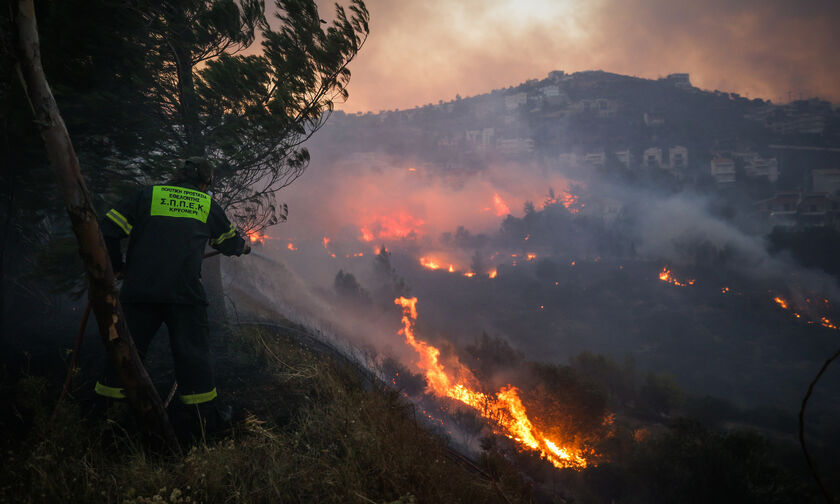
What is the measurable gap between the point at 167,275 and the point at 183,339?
24.8 inches

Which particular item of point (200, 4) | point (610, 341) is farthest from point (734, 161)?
point (200, 4)

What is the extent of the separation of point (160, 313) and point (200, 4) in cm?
628

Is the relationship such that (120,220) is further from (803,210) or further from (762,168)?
(762,168)

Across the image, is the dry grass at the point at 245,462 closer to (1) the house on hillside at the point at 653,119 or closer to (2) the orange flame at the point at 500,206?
(2) the orange flame at the point at 500,206

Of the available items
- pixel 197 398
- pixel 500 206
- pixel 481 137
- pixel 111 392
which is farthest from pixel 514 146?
pixel 111 392

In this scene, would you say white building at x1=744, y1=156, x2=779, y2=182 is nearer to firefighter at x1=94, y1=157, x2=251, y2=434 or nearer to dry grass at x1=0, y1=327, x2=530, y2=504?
dry grass at x1=0, y1=327, x2=530, y2=504

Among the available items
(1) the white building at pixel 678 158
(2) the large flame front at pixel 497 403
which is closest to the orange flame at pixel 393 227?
(2) the large flame front at pixel 497 403

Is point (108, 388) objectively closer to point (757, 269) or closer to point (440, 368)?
point (440, 368)

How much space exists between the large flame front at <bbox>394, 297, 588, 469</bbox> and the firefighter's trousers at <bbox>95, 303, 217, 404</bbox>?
100 ft

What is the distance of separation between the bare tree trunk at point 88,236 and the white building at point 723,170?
141m

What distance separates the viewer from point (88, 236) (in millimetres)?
2725

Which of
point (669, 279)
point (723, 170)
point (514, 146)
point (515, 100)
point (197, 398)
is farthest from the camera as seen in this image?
point (515, 100)

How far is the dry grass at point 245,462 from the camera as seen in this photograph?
7.79ft

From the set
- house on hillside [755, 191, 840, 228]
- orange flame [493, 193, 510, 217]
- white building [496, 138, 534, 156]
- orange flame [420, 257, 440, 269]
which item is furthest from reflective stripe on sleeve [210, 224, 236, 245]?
white building [496, 138, 534, 156]
